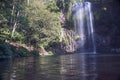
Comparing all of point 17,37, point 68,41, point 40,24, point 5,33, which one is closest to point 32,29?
point 40,24

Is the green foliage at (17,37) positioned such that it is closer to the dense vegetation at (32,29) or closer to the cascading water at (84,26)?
the dense vegetation at (32,29)

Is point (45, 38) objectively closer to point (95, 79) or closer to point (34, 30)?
point (34, 30)

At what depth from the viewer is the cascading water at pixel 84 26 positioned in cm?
6762

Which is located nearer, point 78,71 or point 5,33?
point 78,71

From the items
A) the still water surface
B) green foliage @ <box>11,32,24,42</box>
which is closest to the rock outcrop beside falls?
green foliage @ <box>11,32,24,42</box>

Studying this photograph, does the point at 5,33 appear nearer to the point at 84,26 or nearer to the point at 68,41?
the point at 68,41

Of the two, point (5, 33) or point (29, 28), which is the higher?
point (29, 28)

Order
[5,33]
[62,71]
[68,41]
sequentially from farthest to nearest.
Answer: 1. [68,41]
2. [5,33]
3. [62,71]

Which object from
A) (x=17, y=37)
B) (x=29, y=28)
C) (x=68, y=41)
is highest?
(x=29, y=28)

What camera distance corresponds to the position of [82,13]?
73.1 meters

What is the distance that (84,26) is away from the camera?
233 feet

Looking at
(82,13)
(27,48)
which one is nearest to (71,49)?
(82,13)

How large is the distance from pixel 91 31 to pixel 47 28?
55.5 feet

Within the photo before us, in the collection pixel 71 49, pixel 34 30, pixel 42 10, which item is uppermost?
pixel 42 10
